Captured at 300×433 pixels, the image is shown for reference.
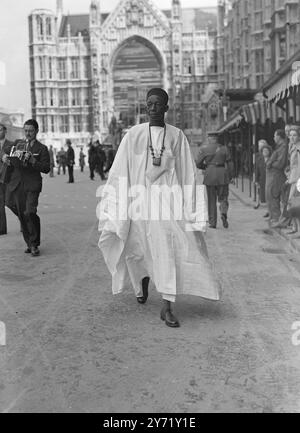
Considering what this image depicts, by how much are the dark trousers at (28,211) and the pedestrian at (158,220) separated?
3059mm

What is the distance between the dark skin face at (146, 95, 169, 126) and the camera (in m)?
4.85

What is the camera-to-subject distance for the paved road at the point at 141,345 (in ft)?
11.0

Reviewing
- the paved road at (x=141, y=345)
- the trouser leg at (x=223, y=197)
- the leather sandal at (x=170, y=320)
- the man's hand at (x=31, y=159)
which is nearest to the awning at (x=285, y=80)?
the trouser leg at (x=223, y=197)

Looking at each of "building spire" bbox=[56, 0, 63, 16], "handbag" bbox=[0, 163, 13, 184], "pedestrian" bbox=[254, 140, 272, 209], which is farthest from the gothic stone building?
"handbag" bbox=[0, 163, 13, 184]

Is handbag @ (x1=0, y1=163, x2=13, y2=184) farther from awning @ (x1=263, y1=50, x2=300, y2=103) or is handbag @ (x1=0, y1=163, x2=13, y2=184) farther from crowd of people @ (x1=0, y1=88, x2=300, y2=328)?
awning @ (x1=263, y1=50, x2=300, y2=103)

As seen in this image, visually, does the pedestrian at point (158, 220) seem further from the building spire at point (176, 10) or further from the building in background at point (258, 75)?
the building spire at point (176, 10)

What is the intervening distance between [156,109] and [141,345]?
1.78m

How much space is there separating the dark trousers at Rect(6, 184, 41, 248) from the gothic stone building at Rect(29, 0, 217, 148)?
276 feet

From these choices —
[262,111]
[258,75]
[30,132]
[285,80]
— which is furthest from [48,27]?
[30,132]

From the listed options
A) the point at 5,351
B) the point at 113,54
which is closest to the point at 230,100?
the point at 5,351

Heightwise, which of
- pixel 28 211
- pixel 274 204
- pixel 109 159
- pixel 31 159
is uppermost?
pixel 31 159

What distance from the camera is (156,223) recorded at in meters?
4.77

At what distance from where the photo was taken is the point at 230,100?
1172 inches

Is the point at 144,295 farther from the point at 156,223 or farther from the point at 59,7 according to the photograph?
the point at 59,7
